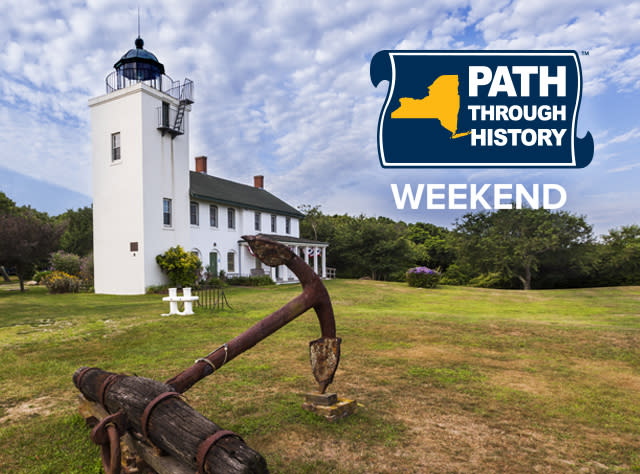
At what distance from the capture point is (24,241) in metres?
21.1

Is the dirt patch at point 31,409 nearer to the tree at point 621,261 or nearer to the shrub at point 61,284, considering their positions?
the shrub at point 61,284

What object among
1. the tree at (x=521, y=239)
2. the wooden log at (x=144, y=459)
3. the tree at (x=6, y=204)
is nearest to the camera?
the wooden log at (x=144, y=459)

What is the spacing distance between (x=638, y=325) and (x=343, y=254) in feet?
101

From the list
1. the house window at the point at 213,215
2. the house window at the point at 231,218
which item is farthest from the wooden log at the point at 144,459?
the house window at the point at 231,218

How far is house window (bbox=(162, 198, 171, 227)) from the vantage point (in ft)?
73.7

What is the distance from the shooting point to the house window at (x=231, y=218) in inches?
1091

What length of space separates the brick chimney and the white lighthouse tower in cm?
804

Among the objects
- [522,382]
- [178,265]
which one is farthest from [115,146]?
[522,382]

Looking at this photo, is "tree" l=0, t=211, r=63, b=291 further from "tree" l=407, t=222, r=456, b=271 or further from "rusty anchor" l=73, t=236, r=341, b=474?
"tree" l=407, t=222, r=456, b=271

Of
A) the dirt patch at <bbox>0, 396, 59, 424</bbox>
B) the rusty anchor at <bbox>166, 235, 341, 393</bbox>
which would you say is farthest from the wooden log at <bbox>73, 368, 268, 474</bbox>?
the dirt patch at <bbox>0, 396, 59, 424</bbox>

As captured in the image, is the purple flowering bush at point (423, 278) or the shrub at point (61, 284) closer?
the shrub at point (61, 284)

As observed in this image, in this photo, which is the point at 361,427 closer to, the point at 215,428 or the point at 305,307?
the point at 305,307

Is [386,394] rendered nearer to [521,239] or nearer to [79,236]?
[521,239]

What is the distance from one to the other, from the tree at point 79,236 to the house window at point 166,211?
994 inches
